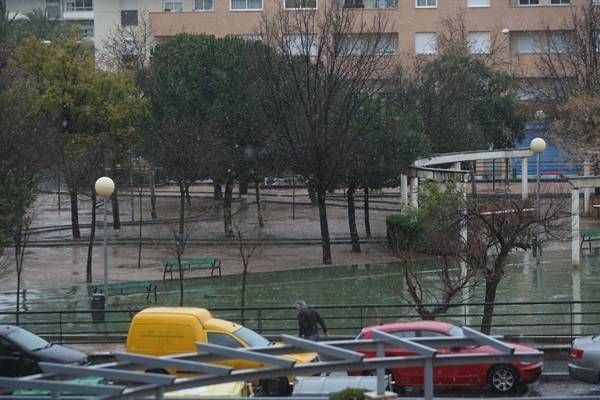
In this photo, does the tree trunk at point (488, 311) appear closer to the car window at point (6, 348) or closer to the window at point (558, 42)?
the car window at point (6, 348)

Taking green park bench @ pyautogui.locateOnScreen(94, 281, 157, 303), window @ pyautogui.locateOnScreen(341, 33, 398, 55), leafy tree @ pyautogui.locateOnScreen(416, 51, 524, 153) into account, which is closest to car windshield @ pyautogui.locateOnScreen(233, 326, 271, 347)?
green park bench @ pyautogui.locateOnScreen(94, 281, 157, 303)

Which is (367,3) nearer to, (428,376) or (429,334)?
(429,334)

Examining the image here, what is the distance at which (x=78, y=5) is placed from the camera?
9656cm

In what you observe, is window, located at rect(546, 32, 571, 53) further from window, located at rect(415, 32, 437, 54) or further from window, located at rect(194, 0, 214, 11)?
window, located at rect(194, 0, 214, 11)

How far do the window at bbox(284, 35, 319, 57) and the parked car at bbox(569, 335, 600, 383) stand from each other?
26141mm

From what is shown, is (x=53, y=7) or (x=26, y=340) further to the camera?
(x=53, y=7)

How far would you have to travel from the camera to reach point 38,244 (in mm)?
45281

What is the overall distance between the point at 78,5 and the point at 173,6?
20813 millimetres

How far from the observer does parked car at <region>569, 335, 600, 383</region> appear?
18.3 m

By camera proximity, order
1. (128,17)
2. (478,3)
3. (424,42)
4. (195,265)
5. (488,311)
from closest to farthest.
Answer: (488,311)
(195,265)
(478,3)
(424,42)
(128,17)

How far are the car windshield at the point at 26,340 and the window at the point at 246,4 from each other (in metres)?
55.8

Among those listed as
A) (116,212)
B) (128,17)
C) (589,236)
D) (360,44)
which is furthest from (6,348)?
(128,17)

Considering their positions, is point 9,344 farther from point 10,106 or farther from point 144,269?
point 144,269

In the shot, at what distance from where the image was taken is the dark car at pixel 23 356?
19969 mm
